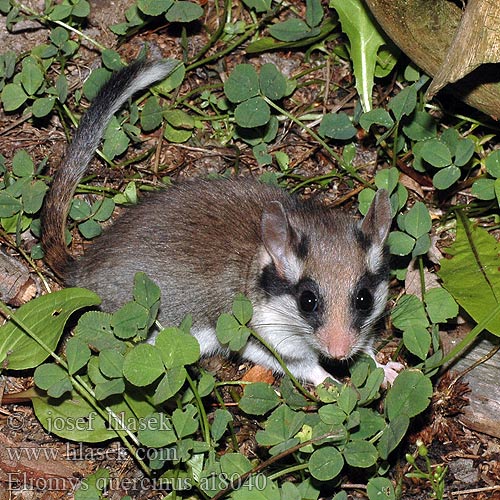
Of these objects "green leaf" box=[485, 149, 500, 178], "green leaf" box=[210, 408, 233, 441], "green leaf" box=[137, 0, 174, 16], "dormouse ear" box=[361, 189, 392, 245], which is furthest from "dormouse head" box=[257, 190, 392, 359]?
"green leaf" box=[137, 0, 174, 16]

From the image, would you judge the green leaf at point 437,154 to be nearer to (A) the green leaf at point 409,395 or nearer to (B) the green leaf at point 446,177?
(B) the green leaf at point 446,177

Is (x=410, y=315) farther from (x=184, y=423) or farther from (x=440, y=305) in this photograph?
(x=184, y=423)

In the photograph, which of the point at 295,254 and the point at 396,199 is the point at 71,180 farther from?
the point at 396,199

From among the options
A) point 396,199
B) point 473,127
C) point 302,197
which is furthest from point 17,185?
point 473,127

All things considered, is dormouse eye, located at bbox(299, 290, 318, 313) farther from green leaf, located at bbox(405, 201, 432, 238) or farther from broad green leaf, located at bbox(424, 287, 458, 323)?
green leaf, located at bbox(405, 201, 432, 238)

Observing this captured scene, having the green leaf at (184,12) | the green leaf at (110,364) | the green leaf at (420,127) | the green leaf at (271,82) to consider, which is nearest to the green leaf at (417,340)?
the green leaf at (420,127)

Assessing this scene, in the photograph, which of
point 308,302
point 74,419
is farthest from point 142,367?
point 308,302
